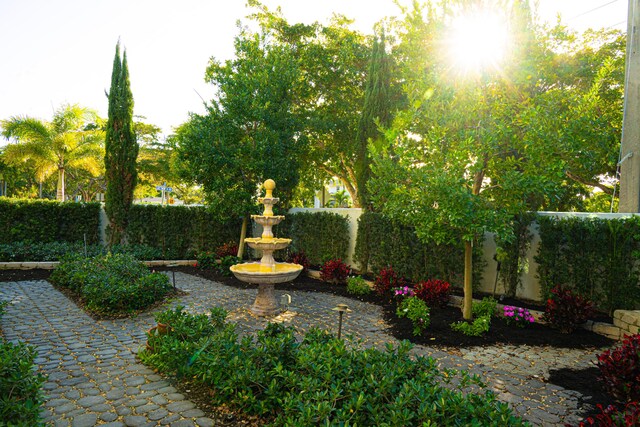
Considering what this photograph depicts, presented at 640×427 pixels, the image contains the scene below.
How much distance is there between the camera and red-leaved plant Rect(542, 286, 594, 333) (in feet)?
22.1

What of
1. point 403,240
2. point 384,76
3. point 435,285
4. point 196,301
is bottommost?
point 196,301

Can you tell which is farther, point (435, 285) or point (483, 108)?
point (435, 285)

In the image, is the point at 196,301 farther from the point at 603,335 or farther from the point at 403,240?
the point at 603,335

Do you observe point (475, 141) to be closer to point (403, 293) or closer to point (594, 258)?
point (594, 258)

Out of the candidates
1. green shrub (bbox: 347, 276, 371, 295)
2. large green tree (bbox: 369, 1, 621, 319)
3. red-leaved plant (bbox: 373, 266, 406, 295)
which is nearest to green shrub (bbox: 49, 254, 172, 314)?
green shrub (bbox: 347, 276, 371, 295)

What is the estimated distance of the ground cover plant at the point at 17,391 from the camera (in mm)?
3070

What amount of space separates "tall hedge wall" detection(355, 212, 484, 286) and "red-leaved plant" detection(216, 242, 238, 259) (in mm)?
4689

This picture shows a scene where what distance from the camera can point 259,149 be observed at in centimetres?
1293

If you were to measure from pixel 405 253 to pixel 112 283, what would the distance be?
6741 mm

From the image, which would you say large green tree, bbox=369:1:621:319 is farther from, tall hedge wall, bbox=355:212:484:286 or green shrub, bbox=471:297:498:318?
tall hedge wall, bbox=355:212:484:286

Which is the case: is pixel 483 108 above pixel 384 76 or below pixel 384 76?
below

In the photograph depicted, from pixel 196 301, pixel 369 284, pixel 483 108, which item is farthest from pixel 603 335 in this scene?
pixel 196 301

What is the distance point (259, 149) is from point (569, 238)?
29.1 ft

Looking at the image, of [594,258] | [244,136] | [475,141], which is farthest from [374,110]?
[594,258]
